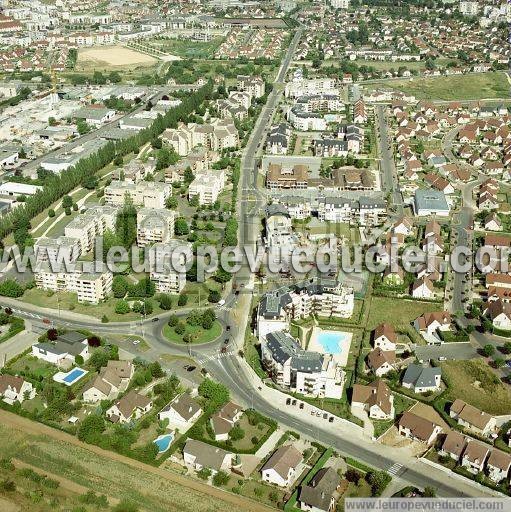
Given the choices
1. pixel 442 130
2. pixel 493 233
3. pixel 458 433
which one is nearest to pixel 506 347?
pixel 458 433

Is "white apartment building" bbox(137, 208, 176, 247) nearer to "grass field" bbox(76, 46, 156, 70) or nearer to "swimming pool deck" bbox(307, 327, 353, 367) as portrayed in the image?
"swimming pool deck" bbox(307, 327, 353, 367)

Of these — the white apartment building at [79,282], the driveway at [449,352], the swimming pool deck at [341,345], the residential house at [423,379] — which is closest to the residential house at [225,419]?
the swimming pool deck at [341,345]

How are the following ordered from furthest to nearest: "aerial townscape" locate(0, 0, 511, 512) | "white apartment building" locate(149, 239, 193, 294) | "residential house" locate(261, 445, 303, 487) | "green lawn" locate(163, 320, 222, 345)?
"white apartment building" locate(149, 239, 193, 294), "green lawn" locate(163, 320, 222, 345), "aerial townscape" locate(0, 0, 511, 512), "residential house" locate(261, 445, 303, 487)

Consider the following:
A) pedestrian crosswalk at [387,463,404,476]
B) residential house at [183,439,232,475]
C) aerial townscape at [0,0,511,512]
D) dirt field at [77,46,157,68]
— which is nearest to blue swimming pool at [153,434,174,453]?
aerial townscape at [0,0,511,512]

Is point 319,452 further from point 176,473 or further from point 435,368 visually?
point 435,368

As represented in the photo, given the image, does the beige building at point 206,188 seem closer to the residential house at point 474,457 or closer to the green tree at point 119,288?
the green tree at point 119,288

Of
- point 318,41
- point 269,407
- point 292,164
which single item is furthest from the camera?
point 318,41
